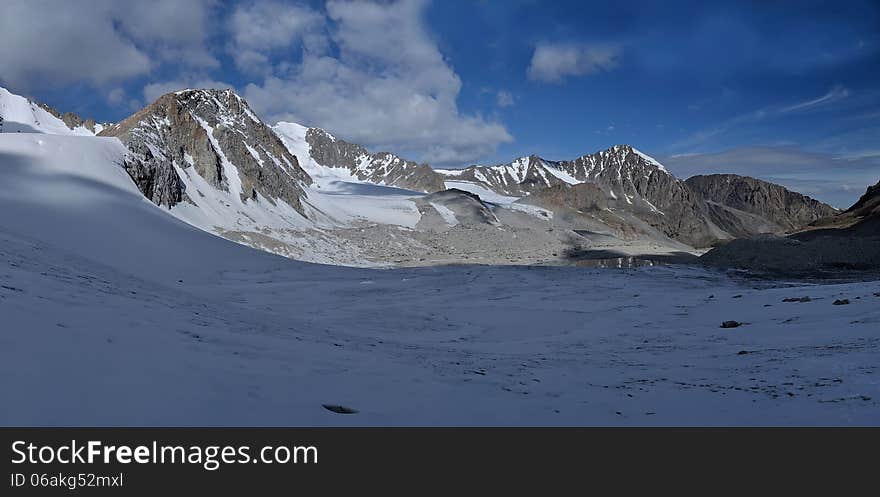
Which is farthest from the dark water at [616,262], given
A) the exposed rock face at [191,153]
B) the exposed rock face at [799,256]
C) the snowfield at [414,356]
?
the exposed rock face at [191,153]

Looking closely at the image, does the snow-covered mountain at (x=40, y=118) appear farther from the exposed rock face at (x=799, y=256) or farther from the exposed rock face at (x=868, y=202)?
the exposed rock face at (x=868, y=202)

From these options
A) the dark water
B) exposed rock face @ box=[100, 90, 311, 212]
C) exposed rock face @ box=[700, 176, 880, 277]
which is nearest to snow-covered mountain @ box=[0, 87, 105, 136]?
exposed rock face @ box=[100, 90, 311, 212]

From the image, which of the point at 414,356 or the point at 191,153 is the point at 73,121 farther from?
the point at 414,356

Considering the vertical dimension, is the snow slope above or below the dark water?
above

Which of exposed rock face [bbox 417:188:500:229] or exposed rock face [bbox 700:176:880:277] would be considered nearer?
exposed rock face [bbox 700:176:880:277]

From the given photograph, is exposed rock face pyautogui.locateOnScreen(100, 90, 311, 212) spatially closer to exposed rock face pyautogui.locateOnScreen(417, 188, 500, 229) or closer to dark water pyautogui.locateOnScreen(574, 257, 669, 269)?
exposed rock face pyautogui.locateOnScreen(417, 188, 500, 229)

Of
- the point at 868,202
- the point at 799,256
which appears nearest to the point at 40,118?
the point at 799,256

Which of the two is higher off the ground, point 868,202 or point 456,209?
point 868,202
